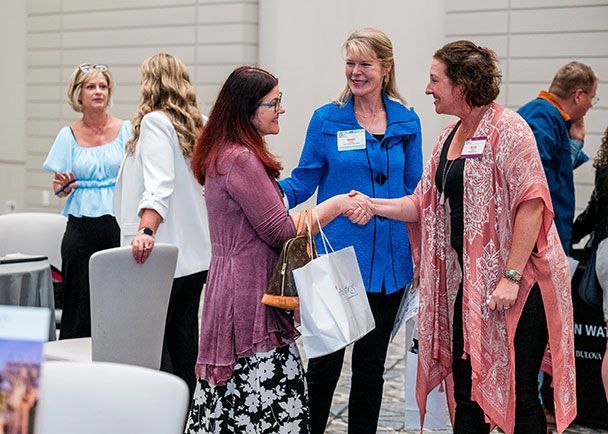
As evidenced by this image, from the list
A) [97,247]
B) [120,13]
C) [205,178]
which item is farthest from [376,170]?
[120,13]

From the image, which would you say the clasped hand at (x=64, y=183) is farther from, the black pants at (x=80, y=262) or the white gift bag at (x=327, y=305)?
the white gift bag at (x=327, y=305)

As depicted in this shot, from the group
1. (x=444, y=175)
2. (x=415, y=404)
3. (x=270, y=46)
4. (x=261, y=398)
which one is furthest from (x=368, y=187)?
(x=270, y=46)

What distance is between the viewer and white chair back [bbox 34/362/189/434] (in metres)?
1.85

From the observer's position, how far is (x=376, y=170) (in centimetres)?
354

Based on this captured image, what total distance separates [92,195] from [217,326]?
6.61ft

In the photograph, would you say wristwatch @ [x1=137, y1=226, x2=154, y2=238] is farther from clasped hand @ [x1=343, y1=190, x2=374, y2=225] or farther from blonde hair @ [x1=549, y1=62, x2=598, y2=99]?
blonde hair @ [x1=549, y1=62, x2=598, y2=99]

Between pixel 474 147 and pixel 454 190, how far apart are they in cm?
16

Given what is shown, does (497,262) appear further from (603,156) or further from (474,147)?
(603,156)

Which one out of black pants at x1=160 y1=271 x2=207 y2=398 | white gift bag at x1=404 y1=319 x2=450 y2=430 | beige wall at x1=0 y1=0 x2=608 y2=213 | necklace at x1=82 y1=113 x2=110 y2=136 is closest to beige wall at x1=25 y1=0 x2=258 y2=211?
beige wall at x1=0 y1=0 x2=608 y2=213

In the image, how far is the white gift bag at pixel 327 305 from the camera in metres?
2.84

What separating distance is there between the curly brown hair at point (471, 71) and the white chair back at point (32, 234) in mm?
2575

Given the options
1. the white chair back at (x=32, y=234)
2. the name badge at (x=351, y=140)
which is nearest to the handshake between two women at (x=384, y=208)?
the name badge at (x=351, y=140)

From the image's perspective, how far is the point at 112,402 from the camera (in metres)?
1.86

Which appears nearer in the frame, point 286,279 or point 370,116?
point 286,279
